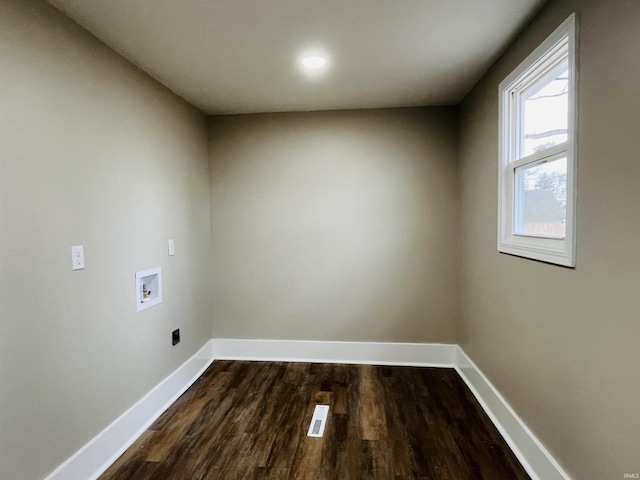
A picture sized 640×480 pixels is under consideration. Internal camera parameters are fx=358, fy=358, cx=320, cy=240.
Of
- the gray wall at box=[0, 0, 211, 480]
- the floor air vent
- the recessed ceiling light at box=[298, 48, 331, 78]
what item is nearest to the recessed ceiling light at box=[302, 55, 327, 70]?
the recessed ceiling light at box=[298, 48, 331, 78]

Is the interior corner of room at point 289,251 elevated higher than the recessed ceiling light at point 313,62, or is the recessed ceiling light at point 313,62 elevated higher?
the recessed ceiling light at point 313,62

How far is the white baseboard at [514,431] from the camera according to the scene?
67.6 inches

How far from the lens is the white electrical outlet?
178cm

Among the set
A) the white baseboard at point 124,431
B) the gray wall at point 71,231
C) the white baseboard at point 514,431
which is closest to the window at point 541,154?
the white baseboard at point 514,431

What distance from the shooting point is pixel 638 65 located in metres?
1.16

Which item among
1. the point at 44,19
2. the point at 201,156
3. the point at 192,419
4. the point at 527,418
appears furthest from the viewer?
the point at 201,156

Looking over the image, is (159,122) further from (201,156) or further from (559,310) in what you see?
(559,310)

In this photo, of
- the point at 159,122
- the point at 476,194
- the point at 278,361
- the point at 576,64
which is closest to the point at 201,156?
the point at 159,122

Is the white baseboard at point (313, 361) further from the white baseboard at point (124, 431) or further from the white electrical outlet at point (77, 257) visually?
the white electrical outlet at point (77, 257)

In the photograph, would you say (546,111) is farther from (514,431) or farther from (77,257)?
(77,257)

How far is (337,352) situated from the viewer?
3.41 m

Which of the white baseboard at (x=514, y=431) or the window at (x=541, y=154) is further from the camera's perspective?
the white baseboard at (x=514, y=431)

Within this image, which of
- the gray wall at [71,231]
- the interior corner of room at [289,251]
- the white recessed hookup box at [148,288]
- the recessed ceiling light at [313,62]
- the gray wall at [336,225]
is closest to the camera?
the interior corner of room at [289,251]

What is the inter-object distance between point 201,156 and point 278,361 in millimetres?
2058
